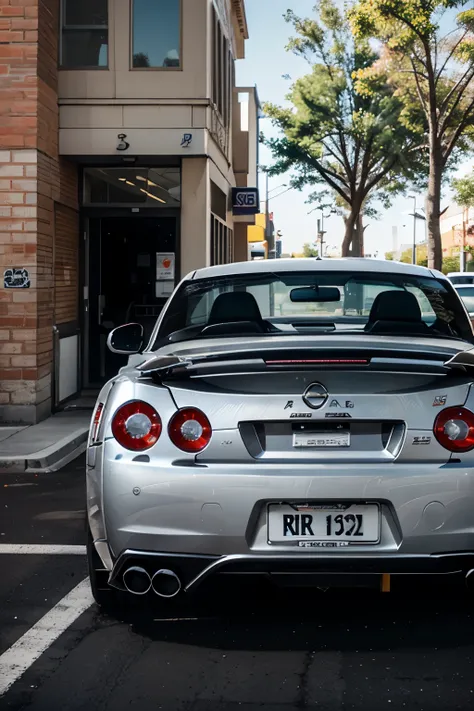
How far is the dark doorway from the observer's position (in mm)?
16938

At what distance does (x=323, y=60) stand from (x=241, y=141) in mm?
18354

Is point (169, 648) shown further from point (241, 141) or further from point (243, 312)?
point (241, 141)

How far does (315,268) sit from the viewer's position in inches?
239

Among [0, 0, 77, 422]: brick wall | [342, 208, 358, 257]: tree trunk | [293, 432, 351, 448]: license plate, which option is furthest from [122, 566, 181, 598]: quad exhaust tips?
[342, 208, 358, 257]: tree trunk

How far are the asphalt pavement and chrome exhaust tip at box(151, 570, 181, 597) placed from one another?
264 mm

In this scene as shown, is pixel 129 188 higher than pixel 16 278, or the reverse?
pixel 129 188

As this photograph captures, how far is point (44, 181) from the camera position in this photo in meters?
13.9

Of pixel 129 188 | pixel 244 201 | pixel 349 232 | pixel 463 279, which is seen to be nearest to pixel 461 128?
pixel 463 279

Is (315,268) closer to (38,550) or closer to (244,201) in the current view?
(38,550)

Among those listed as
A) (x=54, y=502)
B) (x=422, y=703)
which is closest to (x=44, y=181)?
(x=54, y=502)

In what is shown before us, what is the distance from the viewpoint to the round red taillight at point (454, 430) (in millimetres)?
4395

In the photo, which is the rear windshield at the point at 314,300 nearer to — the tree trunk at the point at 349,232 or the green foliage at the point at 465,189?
the tree trunk at the point at 349,232

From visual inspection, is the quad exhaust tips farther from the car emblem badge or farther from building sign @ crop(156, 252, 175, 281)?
building sign @ crop(156, 252, 175, 281)

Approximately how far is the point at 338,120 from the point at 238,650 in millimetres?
41094
